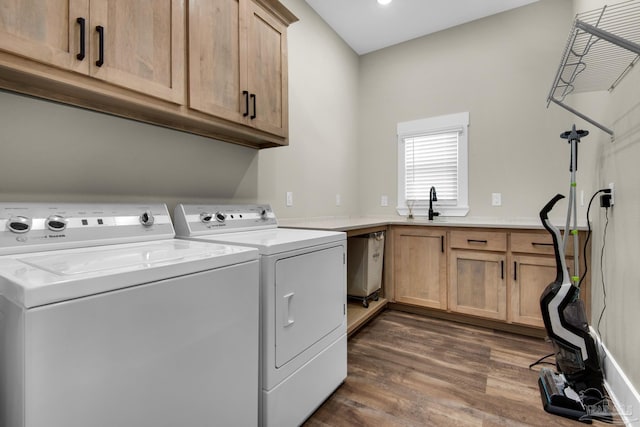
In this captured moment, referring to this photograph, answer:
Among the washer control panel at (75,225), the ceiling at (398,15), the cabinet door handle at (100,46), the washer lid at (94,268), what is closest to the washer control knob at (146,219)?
the washer control panel at (75,225)

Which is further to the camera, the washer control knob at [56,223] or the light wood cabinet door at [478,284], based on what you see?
the light wood cabinet door at [478,284]

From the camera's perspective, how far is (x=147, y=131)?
63.0 inches

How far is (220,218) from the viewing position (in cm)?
179

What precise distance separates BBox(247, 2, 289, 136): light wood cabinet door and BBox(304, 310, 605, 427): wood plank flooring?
5.33ft

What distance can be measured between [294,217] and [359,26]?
2143 millimetres

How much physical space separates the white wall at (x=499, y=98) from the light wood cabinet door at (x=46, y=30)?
306 centimetres

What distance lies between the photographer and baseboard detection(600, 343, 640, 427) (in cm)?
139

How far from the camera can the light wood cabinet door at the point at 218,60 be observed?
1.48 m

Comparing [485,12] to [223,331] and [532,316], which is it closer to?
[532,316]

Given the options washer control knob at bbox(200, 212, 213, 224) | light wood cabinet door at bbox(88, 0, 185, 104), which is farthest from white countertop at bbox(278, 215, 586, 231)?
light wood cabinet door at bbox(88, 0, 185, 104)

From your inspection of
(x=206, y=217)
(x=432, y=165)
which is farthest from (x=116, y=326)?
(x=432, y=165)

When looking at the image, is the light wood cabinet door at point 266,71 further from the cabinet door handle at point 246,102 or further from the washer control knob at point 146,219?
the washer control knob at point 146,219

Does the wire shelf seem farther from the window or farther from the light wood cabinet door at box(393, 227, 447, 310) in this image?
the light wood cabinet door at box(393, 227, 447, 310)

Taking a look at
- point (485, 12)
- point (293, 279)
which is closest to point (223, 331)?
point (293, 279)
